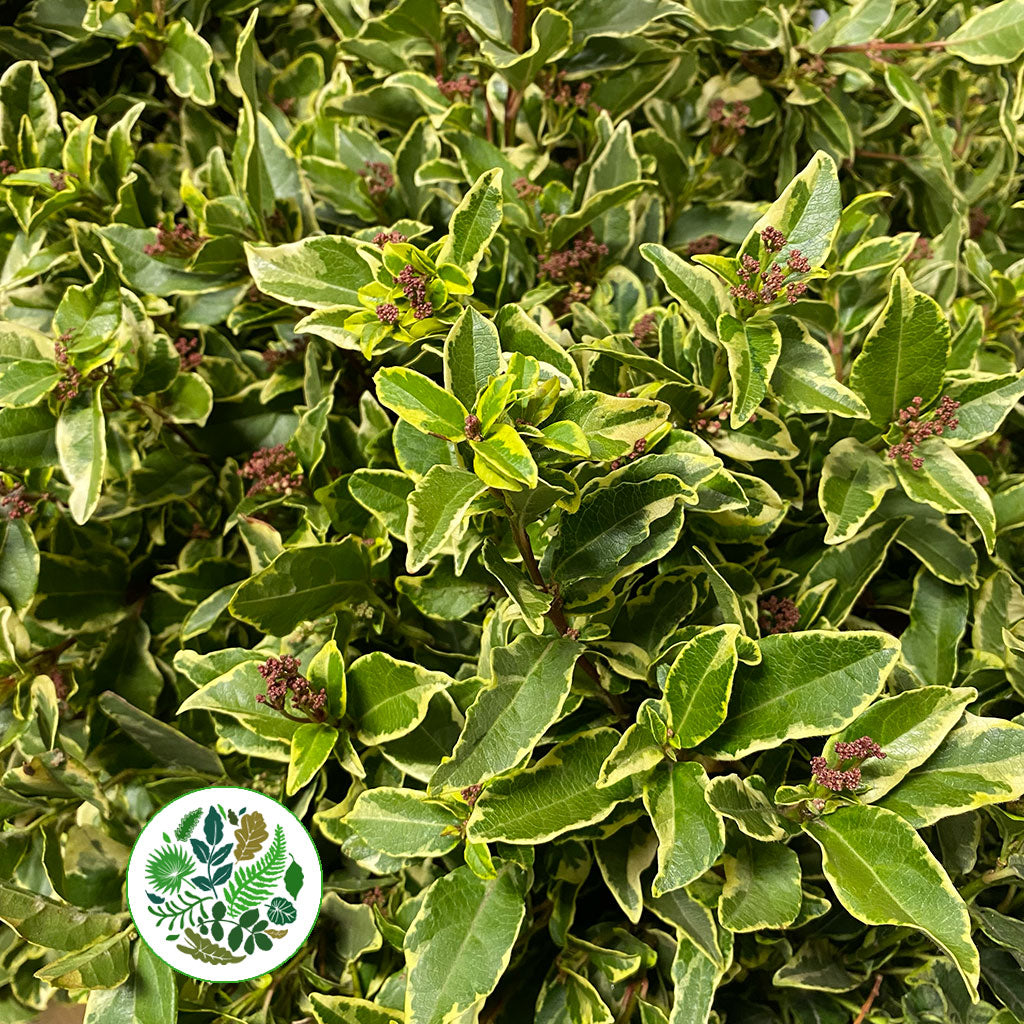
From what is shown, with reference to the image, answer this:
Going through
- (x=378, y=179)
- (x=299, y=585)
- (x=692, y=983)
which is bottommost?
(x=692, y=983)

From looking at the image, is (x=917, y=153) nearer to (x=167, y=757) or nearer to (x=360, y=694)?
(x=360, y=694)

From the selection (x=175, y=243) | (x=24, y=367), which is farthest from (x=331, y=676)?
(x=175, y=243)

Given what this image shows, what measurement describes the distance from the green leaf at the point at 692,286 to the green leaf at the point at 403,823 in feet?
1.66

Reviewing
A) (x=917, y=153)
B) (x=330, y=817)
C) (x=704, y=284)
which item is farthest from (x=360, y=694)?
(x=917, y=153)

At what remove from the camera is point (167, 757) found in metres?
0.97

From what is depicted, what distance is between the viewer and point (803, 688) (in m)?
0.75

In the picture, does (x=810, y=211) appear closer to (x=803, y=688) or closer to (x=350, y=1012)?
(x=803, y=688)

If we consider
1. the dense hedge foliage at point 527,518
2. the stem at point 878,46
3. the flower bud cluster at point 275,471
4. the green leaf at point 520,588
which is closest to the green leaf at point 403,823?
the dense hedge foliage at point 527,518

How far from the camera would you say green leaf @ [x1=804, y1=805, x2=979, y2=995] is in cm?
65

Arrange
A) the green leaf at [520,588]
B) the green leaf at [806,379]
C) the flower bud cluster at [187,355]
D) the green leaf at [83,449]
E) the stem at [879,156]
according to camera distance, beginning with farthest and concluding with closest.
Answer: the stem at [879,156] → the flower bud cluster at [187,355] → the green leaf at [83,449] → the green leaf at [806,379] → the green leaf at [520,588]

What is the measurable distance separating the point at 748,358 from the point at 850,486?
203 mm

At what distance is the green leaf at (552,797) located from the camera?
73cm

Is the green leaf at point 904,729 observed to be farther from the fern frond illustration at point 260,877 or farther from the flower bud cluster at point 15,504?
the flower bud cluster at point 15,504

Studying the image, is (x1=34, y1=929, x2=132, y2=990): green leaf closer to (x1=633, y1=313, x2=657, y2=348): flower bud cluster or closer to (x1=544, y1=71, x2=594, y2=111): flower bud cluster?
(x1=633, y1=313, x2=657, y2=348): flower bud cluster
